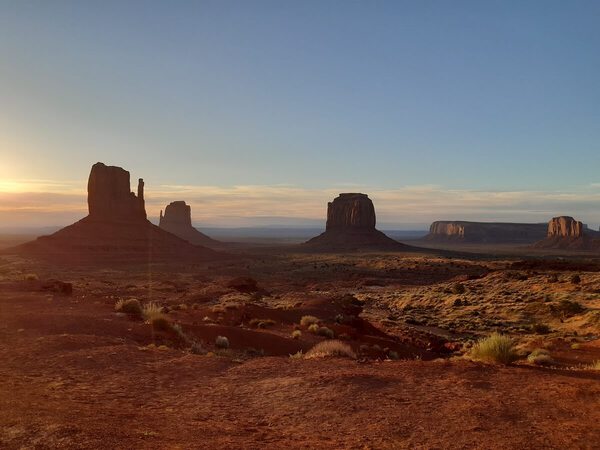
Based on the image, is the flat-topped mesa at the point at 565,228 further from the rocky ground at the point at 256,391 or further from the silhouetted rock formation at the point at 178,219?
the rocky ground at the point at 256,391

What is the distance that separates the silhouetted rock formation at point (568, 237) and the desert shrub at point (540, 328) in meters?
149

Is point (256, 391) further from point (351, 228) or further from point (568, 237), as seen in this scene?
point (568, 237)

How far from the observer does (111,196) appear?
97.4 m

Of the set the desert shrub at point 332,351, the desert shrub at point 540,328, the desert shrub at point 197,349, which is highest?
the desert shrub at point 332,351

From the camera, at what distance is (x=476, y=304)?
3438cm

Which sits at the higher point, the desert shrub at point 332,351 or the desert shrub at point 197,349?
the desert shrub at point 332,351

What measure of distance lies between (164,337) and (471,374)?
33.8ft

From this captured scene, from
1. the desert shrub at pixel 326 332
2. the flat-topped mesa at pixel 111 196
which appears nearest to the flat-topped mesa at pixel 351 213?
the flat-topped mesa at pixel 111 196

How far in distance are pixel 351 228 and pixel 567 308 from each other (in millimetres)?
119604

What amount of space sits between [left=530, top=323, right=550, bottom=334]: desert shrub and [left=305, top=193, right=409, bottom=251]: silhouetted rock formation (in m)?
103

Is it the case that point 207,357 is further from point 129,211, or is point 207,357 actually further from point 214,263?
point 129,211

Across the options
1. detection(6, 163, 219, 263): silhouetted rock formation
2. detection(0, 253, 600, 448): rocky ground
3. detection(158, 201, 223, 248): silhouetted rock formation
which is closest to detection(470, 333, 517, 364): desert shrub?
detection(0, 253, 600, 448): rocky ground

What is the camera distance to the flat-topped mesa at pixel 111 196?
9525 cm

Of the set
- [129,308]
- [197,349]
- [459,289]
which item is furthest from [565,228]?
[197,349]
